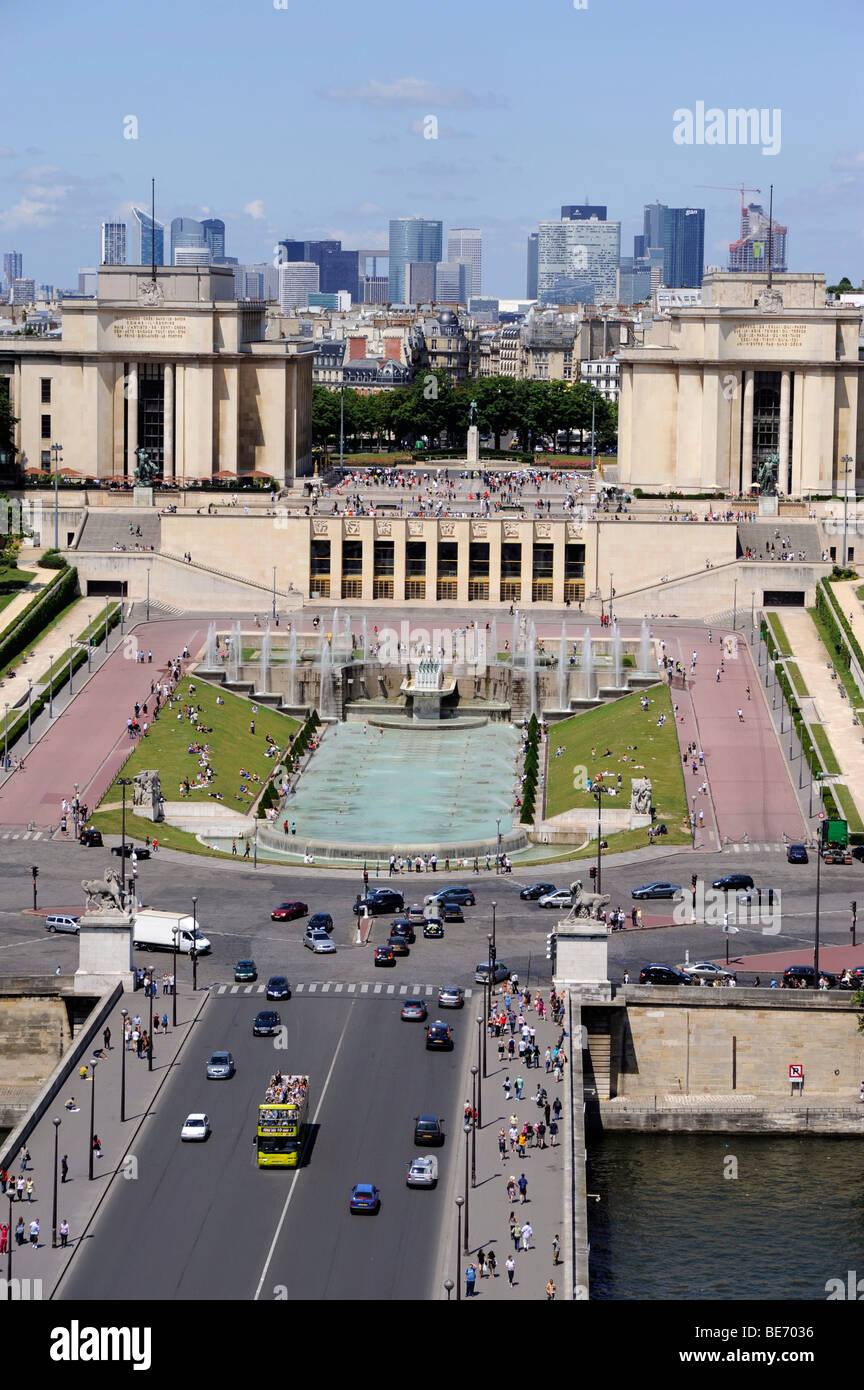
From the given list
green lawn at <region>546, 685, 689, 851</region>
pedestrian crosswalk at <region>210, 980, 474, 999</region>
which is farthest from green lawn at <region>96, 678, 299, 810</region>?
pedestrian crosswalk at <region>210, 980, 474, 999</region>

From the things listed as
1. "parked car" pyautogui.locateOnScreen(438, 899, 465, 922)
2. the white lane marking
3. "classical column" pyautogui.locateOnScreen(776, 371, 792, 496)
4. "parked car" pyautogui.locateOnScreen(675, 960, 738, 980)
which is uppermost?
"classical column" pyautogui.locateOnScreen(776, 371, 792, 496)

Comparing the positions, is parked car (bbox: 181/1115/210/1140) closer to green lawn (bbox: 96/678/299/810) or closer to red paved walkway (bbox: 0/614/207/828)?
red paved walkway (bbox: 0/614/207/828)

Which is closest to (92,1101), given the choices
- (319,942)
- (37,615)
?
(319,942)

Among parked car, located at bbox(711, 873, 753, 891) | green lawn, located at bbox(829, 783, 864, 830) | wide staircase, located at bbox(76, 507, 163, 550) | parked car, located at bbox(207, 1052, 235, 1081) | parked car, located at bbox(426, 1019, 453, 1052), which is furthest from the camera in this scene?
wide staircase, located at bbox(76, 507, 163, 550)

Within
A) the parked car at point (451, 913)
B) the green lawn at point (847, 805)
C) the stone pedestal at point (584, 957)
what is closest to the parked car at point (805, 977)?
the stone pedestal at point (584, 957)
